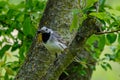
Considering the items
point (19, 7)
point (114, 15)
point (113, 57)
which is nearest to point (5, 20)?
point (19, 7)

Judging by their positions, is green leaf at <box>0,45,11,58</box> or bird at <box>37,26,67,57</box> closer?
bird at <box>37,26,67,57</box>

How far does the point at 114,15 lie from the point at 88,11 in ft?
0.62

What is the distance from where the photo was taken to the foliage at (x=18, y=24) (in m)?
1.82

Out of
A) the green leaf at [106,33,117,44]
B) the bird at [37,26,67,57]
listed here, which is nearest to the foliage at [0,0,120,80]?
the green leaf at [106,33,117,44]

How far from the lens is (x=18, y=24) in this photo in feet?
6.41

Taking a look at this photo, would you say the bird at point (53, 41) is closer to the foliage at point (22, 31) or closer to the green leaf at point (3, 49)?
the foliage at point (22, 31)

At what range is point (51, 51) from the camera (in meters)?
1.65

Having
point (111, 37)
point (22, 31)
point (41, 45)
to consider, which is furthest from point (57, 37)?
point (22, 31)

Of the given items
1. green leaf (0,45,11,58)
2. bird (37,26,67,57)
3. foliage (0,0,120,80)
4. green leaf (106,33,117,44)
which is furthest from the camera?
green leaf (0,45,11,58)

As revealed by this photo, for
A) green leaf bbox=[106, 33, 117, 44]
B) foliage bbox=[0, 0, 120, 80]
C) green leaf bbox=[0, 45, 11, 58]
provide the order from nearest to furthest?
green leaf bbox=[106, 33, 117, 44]
foliage bbox=[0, 0, 120, 80]
green leaf bbox=[0, 45, 11, 58]

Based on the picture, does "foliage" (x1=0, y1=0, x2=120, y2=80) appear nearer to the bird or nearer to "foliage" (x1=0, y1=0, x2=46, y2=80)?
"foliage" (x1=0, y1=0, x2=46, y2=80)

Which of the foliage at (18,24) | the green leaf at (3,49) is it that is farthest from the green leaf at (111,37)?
the green leaf at (3,49)

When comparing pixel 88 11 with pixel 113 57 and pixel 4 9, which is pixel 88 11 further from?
pixel 113 57

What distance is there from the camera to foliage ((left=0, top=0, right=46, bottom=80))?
71.5 inches
